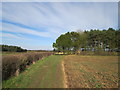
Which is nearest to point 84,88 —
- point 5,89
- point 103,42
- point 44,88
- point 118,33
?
point 44,88

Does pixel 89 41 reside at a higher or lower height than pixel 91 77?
higher


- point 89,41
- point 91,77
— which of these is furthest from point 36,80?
point 89,41

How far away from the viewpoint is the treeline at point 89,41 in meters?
52.8

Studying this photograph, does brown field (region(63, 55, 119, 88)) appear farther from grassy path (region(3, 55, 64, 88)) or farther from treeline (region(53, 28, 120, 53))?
treeline (region(53, 28, 120, 53))

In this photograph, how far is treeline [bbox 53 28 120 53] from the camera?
173 feet

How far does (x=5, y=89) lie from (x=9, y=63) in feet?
→ 7.78

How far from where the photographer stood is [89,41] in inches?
2414

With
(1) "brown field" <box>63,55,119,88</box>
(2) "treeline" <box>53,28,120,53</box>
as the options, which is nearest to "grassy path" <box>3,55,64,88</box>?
(1) "brown field" <box>63,55,119,88</box>

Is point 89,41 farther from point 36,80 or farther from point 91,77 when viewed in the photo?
point 36,80

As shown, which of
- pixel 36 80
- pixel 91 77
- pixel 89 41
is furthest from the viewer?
pixel 89 41

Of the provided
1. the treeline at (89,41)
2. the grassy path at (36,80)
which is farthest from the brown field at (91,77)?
the treeline at (89,41)

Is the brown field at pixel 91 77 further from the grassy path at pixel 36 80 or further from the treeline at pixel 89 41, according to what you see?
the treeline at pixel 89 41

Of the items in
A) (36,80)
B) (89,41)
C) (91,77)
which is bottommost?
(91,77)

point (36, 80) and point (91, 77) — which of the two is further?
point (91, 77)
